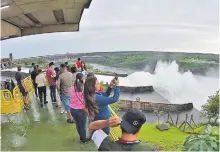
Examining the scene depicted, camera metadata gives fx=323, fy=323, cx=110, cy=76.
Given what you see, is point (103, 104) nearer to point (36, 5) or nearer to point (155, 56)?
point (36, 5)

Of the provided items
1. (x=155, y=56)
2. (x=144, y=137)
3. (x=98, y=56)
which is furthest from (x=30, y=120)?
(x=155, y=56)

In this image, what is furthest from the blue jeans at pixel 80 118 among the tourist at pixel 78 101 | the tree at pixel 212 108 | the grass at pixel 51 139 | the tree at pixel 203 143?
the tree at pixel 212 108

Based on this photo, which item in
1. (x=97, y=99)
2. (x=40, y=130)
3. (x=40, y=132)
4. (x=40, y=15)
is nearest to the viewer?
(x=97, y=99)

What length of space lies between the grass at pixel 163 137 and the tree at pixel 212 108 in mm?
1287

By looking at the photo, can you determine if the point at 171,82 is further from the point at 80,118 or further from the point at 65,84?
the point at 80,118

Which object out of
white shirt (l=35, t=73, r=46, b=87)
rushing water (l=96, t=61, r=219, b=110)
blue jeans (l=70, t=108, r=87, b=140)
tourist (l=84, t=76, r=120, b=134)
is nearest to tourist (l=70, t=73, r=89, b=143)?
blue jeans (l=70, t=108, r=87, b=140)

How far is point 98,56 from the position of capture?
1401cm

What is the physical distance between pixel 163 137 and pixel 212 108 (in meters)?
2.23

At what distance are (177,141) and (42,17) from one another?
258 inches

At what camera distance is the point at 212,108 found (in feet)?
26.1

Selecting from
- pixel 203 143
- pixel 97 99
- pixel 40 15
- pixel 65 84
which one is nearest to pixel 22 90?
pixel 65 84

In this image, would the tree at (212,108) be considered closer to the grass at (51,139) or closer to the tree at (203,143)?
the grass at (51,139)

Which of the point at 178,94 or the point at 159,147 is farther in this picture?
the point at 178,94

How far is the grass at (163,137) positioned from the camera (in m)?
5.67
